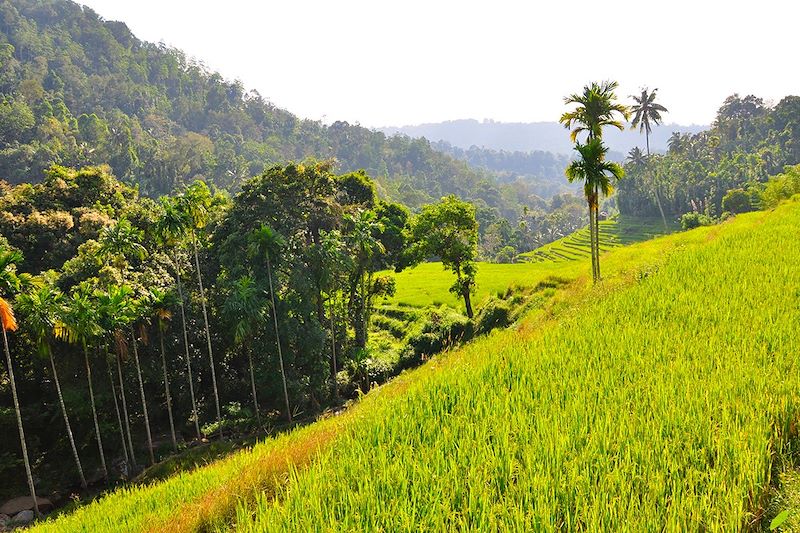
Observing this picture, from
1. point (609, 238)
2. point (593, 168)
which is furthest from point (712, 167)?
point (593, 168)

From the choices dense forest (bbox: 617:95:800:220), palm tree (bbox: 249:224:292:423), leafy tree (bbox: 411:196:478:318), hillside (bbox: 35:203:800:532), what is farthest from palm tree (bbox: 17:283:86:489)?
dense forest (bbox: 617:95:800:220)

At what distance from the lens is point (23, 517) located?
20.1 metres

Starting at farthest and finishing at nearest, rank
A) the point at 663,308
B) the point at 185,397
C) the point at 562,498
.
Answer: the point at 185,397, the point at 663,308, the point at 562,498

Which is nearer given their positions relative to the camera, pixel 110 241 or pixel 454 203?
pixel 110 241

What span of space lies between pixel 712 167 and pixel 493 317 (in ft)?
357

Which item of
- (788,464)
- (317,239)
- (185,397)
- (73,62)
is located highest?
(73,62)

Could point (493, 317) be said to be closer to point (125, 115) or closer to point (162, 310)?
point (162, 310)

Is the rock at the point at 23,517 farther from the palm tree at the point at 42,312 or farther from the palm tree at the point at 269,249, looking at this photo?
the palm tree at the point at 269,249

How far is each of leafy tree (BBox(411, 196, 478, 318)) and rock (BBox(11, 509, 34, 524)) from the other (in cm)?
2705

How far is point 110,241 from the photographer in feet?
76.7

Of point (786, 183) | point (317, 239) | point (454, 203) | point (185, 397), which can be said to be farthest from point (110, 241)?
point (786, 183)

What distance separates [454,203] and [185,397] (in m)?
23.6

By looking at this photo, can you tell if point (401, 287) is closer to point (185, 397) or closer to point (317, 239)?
point (317, 239)

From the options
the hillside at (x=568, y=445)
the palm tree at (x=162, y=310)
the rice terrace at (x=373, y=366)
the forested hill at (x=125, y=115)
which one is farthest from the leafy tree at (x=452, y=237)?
the forested hill at (x=125, y=115)
